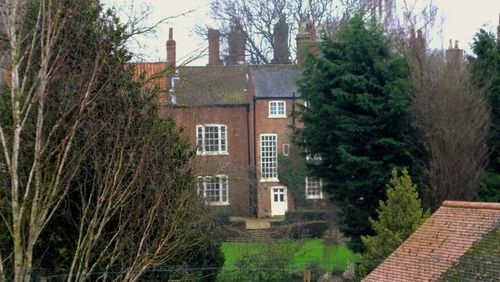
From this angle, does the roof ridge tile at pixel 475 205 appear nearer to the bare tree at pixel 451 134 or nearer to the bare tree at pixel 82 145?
the bare tree at pixel 451 134

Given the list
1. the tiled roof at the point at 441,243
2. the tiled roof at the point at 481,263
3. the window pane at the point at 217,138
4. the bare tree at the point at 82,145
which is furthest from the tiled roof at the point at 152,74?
the window pane at the point at 217,138

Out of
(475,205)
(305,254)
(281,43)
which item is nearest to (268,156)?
(281,43)

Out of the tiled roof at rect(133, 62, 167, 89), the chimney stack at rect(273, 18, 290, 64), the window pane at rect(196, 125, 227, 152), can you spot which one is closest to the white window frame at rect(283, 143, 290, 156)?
the window pane at rect(196, 125, 227, 152)

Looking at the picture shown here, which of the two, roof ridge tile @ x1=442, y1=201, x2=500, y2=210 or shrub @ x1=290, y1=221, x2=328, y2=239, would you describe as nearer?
roof ridge tile @ x1=442, y1=201, x2=500, y2=210

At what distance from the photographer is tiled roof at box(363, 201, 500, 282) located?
1878cm

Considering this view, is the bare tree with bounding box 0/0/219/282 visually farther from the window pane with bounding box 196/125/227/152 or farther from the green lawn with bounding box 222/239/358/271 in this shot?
the window pane with bounding box 196/125/227/152

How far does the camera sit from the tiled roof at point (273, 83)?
48781 mm

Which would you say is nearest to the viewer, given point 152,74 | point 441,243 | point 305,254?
point 152,74

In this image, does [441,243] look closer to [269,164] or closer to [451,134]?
[451,134]

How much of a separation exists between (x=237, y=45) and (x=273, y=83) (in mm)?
5404

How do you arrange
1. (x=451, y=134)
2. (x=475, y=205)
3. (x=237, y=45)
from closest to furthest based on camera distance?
(x=475, y=205) < (x=451, y=134) < (x=237, y=45)

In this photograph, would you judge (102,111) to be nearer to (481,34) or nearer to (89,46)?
(89,46)

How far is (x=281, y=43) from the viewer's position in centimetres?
5525

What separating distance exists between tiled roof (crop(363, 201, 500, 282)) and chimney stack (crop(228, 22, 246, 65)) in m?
31.5
